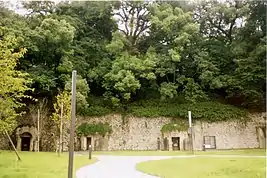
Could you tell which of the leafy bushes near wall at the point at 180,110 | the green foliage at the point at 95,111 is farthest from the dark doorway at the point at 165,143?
the green foliage at the point at 95,111

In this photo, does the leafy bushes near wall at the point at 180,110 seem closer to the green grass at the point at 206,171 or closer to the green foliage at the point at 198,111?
the green foliage at the point at 198,111

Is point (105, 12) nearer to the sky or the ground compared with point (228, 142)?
nearer to the sky

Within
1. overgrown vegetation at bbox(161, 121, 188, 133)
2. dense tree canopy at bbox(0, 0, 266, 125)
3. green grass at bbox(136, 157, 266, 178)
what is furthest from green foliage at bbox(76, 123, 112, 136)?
green grass at bbox(136, 157, 266, 178)

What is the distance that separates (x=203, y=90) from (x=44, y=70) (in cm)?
792

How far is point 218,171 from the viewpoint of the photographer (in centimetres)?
677

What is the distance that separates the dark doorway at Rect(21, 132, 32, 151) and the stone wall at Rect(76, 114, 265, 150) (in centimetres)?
232

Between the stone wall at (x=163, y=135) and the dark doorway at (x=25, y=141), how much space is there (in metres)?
2.32

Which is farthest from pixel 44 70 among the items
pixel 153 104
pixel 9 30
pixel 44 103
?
pixel 153 104

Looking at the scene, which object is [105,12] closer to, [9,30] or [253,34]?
[9,30]

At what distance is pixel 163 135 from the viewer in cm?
1541

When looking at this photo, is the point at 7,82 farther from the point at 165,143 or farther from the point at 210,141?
the point at 210,141

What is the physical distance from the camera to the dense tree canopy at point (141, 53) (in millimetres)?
14766

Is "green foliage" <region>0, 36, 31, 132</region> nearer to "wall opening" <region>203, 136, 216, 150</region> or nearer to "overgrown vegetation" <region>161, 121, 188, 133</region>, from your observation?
"overgrown vegetation" <region>161, 121, 188, 133</region>

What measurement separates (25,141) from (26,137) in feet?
0.80
